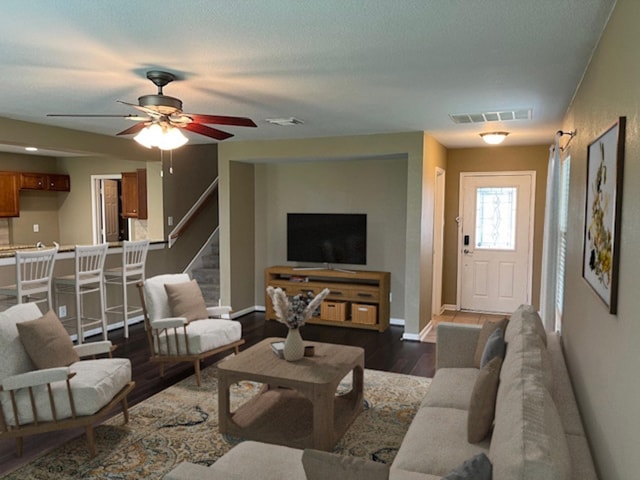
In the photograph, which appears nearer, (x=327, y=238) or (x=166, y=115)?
(x=166, y=115)

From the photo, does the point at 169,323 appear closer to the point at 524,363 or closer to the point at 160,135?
the point at 160,135

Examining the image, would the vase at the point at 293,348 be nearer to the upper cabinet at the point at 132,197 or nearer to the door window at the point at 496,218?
the door window at the point at 496,218

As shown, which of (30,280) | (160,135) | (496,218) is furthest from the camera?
(496,218)

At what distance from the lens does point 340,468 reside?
149 cm

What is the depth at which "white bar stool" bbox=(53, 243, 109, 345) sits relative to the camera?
4.96 metres

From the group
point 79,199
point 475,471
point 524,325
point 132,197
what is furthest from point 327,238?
point 79,199

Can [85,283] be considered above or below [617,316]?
below

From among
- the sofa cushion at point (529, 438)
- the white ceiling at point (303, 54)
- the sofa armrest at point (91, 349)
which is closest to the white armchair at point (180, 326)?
the sofa armrest at point (91, 349)

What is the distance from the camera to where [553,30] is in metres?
2.35

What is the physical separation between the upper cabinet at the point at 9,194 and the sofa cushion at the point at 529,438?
8547 mm

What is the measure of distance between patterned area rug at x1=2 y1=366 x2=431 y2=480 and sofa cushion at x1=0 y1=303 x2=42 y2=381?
0.56 m

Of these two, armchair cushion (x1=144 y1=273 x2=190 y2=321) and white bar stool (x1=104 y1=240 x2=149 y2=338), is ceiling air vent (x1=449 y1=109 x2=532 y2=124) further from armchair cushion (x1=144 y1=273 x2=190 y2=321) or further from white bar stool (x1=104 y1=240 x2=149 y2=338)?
white bar stool (x1=104 y1=240 x2=149 y2=338)

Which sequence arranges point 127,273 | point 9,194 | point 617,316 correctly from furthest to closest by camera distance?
1. point 9,194
2. point 127,273
3. point 617,316

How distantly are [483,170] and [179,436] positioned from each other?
17.2ft
